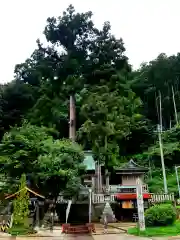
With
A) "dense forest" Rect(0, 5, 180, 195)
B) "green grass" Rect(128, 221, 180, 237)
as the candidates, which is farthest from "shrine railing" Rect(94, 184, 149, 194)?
"green grass" Rect(128, 221, 180, 237)

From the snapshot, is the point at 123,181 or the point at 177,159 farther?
the point at 177,159

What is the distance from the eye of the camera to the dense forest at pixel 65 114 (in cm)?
2417

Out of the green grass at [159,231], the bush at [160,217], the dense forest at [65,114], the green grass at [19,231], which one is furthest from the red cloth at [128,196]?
the green grass at [19,231]

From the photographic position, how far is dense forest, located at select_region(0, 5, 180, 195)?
24172mm

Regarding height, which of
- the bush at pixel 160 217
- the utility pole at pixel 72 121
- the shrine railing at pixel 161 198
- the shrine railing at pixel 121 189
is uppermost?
the utility pole at pixel 72 121

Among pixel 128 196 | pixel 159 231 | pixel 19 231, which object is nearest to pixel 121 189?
pixel 128 196

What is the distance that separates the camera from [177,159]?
40844mm

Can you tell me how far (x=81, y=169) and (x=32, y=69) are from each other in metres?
13.2

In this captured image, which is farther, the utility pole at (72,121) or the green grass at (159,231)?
the utility pole at (72,121)

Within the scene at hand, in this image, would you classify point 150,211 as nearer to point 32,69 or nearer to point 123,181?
point 123,181

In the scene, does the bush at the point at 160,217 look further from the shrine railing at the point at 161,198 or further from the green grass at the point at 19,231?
the green grass at the point at 19,231

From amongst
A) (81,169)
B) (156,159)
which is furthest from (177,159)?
(81,169)

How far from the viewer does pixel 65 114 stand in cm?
4303

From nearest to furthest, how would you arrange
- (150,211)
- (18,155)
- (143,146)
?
(150,211) < (18,155) < (143,146)
